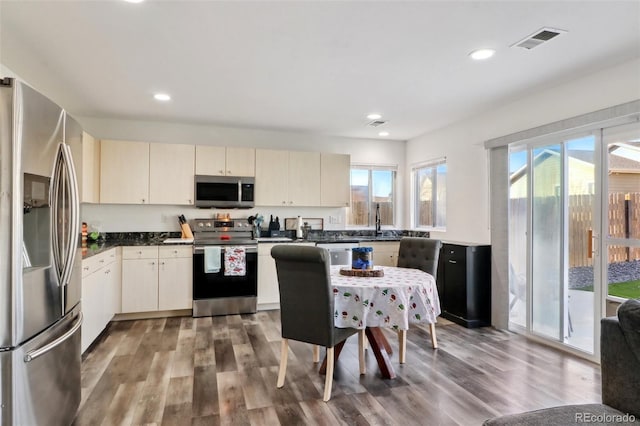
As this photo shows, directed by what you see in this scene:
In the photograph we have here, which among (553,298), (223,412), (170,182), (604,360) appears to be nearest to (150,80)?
(170,182)

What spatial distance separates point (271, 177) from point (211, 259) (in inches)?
53.6

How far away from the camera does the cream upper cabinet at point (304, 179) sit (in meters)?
5.09

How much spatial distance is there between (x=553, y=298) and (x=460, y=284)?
887 mm

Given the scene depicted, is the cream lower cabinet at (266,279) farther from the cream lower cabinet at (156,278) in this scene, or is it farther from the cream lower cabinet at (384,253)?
the cream lower cabinet at (384,253)

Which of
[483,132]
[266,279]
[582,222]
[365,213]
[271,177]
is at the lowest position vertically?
[266,279]

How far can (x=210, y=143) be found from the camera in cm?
502

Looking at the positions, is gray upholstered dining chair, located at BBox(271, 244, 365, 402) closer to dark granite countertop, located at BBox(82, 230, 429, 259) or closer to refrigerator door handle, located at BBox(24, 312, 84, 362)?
refrigerator door handle, located at BBox(24, 312, 84, 362)

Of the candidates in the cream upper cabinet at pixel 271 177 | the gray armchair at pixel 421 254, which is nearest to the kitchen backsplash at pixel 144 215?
the cream upper cabinet at pixel 271 177

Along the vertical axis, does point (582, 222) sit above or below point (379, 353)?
above

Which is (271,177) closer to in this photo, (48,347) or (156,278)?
(156,278)

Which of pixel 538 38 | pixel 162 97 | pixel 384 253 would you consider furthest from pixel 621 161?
pixel 162 97

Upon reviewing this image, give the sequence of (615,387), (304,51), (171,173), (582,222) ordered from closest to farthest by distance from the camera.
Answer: (615,387)
(304,51)
(582,222)
(171,173)

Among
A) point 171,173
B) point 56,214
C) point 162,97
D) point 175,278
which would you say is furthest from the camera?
point 171,173

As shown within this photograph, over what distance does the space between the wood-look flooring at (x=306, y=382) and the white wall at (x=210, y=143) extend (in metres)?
1.61
